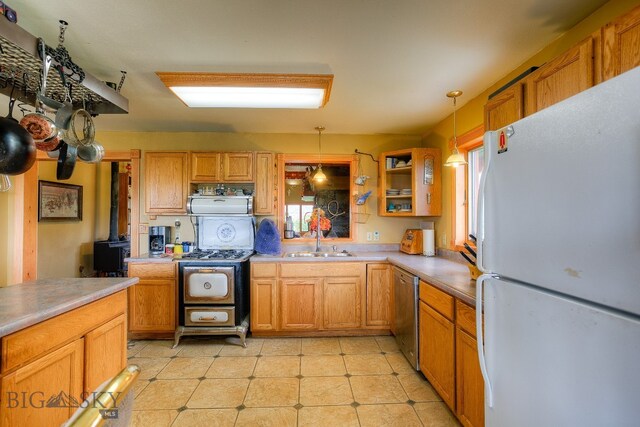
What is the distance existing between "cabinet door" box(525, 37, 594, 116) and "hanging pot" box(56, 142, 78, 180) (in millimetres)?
2776

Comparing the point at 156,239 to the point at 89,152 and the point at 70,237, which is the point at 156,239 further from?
the point at 70,237

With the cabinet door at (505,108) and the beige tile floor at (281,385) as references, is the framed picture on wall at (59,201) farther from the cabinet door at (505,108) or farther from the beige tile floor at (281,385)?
the cabinet door at (505,108)

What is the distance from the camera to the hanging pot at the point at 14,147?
1.49 metres

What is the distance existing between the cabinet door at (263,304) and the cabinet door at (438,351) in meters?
1.56

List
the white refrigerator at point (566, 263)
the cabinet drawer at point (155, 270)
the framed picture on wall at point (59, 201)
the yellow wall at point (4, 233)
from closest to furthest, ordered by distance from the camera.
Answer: the white refrigerator at point (566, 263), the yellow wall at point (4, 233), the cabinet drawer at point (155, 270), the framed picture on wall at point (59, 201)

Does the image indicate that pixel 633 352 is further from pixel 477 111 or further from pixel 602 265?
pixel 477 111

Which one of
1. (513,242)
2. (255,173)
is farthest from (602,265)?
(255,173)

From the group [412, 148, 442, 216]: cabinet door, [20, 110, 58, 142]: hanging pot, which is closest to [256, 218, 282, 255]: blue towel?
[412, 148, 442, 216]: cabinet door

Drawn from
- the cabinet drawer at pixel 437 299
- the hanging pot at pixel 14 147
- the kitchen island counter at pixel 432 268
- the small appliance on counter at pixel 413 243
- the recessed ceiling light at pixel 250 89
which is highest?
the recessed ceiling light at pixel 250 89

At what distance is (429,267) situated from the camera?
256 centimetres

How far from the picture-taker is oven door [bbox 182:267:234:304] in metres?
3.00

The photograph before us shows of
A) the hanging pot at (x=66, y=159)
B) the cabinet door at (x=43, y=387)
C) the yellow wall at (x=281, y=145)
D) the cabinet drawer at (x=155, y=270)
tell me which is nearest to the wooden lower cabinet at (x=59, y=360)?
the cabinet door at (x=43, y=387)

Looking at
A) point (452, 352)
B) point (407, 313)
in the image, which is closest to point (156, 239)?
point (407, 313)

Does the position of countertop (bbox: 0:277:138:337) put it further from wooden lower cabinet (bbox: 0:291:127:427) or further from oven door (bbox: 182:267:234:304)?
oven door (bbox: 182:267:234:304)
